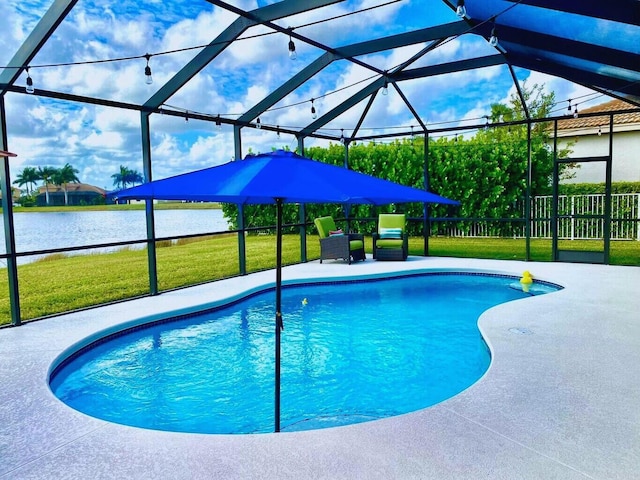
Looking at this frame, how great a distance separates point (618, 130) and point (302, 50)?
10.9 metres

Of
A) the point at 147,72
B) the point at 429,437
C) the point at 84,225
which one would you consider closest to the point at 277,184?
the point at 429,437

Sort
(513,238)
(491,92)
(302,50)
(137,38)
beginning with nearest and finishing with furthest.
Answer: (302,50) → (137,38) → (513,238) → (491,92)

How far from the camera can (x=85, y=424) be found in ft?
10.3

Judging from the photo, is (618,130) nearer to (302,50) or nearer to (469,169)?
(469,169)

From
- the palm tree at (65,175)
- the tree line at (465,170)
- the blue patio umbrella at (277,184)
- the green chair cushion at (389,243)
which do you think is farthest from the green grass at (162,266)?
the blue patio umbrella at (277,184)

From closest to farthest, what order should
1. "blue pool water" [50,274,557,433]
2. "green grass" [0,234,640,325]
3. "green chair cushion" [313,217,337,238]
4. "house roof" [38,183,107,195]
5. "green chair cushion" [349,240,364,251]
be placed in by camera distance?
"blue pool water" [50,274,557,433] → "green grass" [0,234,640,325] → "green chair cushion" [349,240,364,251] → "green chair cushion" [313,217,337,238] → "house roof" [38,183,107,195]

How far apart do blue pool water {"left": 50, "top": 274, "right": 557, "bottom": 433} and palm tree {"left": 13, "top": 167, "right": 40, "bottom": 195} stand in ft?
39.0

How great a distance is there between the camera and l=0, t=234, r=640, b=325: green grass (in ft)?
32.1

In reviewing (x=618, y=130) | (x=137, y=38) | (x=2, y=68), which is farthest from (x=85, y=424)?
(x=618, y=130)

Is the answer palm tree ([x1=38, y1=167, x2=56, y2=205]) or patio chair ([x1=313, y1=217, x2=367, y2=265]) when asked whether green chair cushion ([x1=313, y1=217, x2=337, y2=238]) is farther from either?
palm tree ([x1=38, y1=167, x2=56, y2=205])

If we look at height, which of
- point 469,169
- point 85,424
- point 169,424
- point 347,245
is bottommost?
point 169,424

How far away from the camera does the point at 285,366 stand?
5.00 meters

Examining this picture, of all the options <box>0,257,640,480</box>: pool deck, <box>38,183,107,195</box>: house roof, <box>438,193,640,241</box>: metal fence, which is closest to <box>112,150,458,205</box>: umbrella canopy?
<box>0,257,640,480</box>: pool deck

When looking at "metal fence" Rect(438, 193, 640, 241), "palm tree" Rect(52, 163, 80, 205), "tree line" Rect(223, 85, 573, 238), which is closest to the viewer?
"metal fence" Rect(438, 193, 640, 241)
